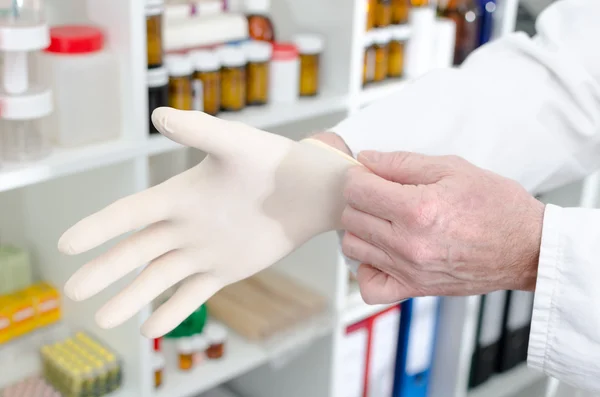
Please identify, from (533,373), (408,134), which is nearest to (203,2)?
(408,134)

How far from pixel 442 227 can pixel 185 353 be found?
66cm

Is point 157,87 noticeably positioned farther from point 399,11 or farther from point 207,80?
point 399,11

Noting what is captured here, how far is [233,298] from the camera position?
4.71 feet

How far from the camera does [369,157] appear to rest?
841 millimetres

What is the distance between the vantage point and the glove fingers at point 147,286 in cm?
75

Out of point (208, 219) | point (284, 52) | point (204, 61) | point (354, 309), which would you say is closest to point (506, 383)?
point (354, 309)

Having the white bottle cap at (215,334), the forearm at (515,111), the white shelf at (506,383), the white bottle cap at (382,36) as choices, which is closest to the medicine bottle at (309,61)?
the white bottle cap at (382,36)

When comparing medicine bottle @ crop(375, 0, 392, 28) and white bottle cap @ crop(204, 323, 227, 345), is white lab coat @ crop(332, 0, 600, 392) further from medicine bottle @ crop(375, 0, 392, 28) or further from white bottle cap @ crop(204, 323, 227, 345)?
white bottle cap @ crop(204, 323, 227, 345)

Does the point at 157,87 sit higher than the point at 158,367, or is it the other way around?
the point at 157,87

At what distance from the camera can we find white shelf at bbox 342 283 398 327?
4.75 feet

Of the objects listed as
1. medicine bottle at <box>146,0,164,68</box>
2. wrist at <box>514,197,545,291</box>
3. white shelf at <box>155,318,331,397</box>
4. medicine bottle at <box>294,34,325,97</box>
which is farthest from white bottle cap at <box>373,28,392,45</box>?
wrist at <box>514,197,545,291</box>

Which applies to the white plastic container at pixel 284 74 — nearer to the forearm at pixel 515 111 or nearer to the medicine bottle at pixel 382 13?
the medicine bottle at pixel 382 13

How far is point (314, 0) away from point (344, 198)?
1.93 ft

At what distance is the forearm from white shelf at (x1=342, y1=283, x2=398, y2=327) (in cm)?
54
